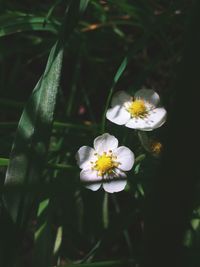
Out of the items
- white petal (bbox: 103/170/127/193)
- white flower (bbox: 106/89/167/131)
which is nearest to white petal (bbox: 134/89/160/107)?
white flower (bbox: 106/89/167/131)

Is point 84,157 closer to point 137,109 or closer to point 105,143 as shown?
point 105,143

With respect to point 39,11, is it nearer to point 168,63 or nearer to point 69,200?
point 168,63

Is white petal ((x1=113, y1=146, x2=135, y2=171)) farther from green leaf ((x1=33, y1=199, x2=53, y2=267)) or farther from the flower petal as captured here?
green leaf ((x1=33, y1=199, x2=53, y2=267))

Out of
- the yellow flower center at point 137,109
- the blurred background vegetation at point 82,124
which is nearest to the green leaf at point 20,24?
the blurred background vegetation at point 82,124

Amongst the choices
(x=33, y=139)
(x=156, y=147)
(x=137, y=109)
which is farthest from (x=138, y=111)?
(x=33, y=139)

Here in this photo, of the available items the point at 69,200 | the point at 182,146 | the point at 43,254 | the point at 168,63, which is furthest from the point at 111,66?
the point at 182,146

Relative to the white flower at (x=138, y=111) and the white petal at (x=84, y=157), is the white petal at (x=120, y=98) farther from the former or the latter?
the white petal at (x=84, y=157)
